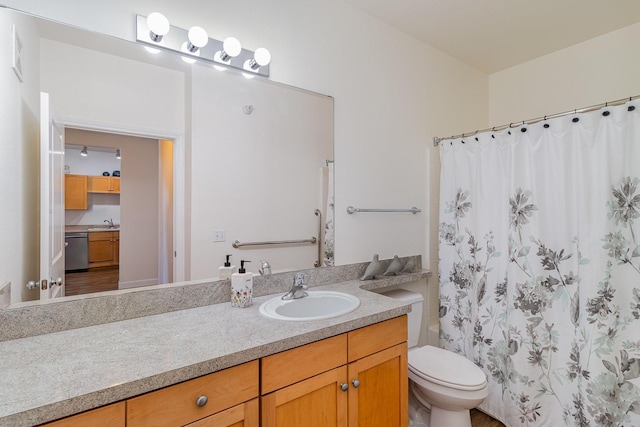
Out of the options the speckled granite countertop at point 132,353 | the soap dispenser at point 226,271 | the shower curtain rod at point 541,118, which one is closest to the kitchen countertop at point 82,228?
the speckled granite countertop at point 132,353

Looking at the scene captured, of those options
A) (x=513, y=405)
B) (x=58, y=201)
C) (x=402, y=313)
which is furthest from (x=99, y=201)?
(x=513, y=405)

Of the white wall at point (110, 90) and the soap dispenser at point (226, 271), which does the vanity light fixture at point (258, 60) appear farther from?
the soap dispenser at point (226, 271)

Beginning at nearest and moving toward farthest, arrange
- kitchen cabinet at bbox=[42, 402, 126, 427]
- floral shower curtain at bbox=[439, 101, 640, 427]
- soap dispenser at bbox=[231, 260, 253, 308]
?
kitchen cabinet at bbox=[42, 402, 126, 427], soap dispenser at bbox=[231, 260, 253, 308], floral shower curtain at bbox=[439, 101, 640, 427]

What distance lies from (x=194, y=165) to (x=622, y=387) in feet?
7.43

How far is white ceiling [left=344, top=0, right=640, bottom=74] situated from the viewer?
1908 millimetres

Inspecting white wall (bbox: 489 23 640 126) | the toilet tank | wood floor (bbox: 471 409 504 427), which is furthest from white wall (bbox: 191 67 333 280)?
white wall (bbox: 489 23 640 126)

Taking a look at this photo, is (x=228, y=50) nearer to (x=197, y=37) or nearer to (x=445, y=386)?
(x=197, y=37)

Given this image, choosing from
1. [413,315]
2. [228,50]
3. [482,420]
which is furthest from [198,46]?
[482,420]

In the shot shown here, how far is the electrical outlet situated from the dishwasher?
0.51m

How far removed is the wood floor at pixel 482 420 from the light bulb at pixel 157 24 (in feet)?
8.73

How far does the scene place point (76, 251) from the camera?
1290mm

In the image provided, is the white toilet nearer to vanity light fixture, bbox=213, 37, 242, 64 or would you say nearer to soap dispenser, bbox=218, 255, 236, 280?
soap dispenser, bbox=218, 255, 236, 280

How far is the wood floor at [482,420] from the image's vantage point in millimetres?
1919

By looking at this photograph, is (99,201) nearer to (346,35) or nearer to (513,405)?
(346,35)
